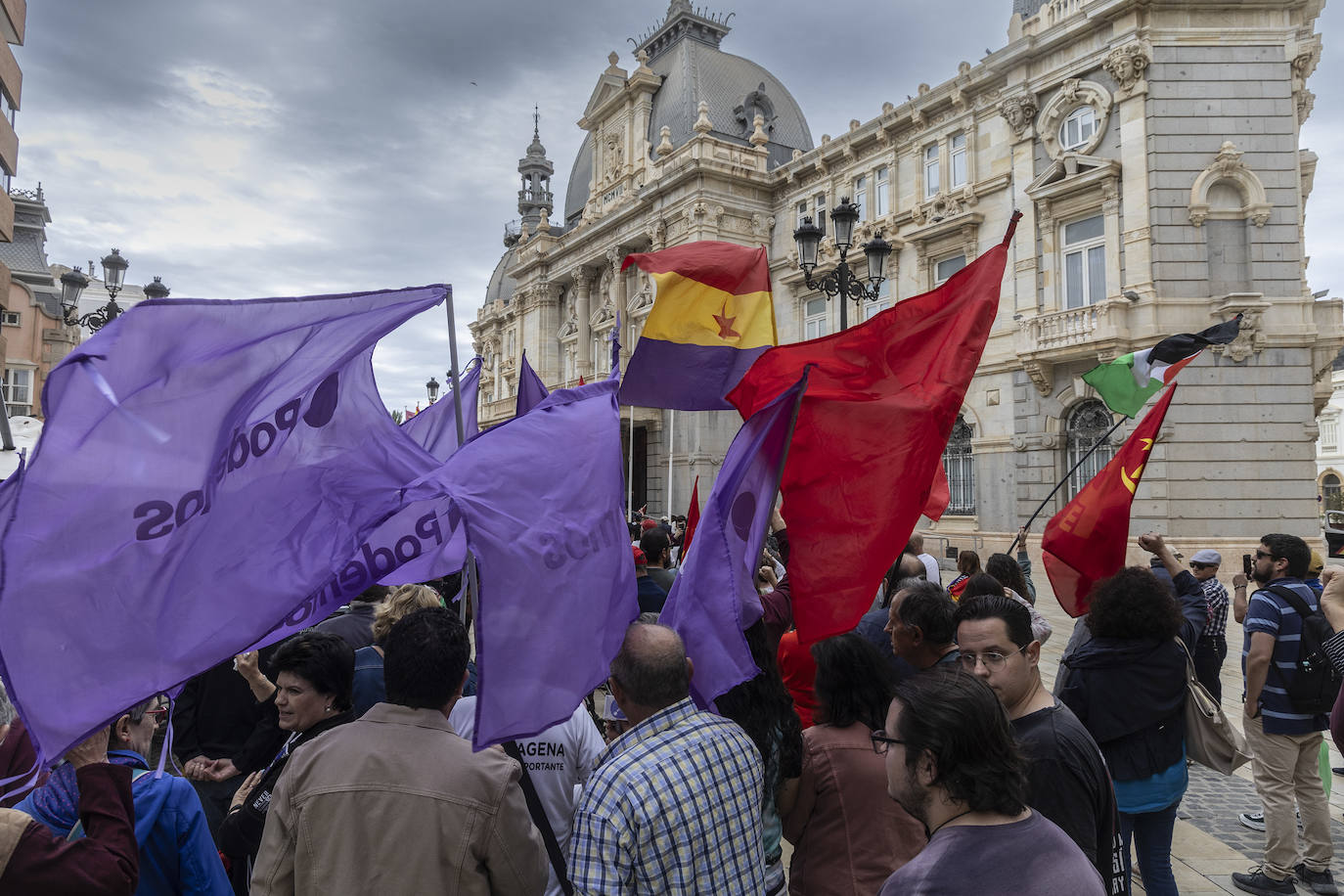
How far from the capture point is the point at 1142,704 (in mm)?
3750

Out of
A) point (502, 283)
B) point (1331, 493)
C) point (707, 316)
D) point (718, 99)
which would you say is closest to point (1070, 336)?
point (707, 316)

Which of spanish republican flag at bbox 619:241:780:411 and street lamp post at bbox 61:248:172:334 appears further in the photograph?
street lamp post at bbox 61:248:172:334

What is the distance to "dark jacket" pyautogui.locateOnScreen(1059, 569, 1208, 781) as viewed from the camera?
376cm

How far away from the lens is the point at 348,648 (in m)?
3.30

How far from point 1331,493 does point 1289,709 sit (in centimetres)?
7464

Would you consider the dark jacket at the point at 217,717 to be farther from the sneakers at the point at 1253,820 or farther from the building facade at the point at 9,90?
the building facade at the point at 9,90

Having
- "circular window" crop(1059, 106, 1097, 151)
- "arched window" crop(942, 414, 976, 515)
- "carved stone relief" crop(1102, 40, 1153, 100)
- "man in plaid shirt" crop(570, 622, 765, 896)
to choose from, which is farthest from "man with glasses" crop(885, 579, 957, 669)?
"circular window" crop(1059, 106, 1097, 151)

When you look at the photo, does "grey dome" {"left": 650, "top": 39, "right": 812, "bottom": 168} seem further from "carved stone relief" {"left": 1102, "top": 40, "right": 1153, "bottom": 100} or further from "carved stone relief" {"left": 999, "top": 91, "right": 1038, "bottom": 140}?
"carved stone relief" {"left": 1102, "top": 40, "right": 1153, "bottom": 100}

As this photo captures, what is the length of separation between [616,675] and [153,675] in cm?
130

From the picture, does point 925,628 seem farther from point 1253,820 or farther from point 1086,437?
point 1086,437

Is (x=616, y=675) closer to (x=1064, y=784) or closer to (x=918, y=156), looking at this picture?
(x=1064, y=784)

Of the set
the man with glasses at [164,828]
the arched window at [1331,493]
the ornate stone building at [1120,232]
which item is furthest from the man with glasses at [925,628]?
the arched window at [1331,493]

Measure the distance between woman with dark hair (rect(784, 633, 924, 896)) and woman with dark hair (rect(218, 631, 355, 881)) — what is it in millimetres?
1713

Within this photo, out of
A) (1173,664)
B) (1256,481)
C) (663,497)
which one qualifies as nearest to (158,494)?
(1173,664)
